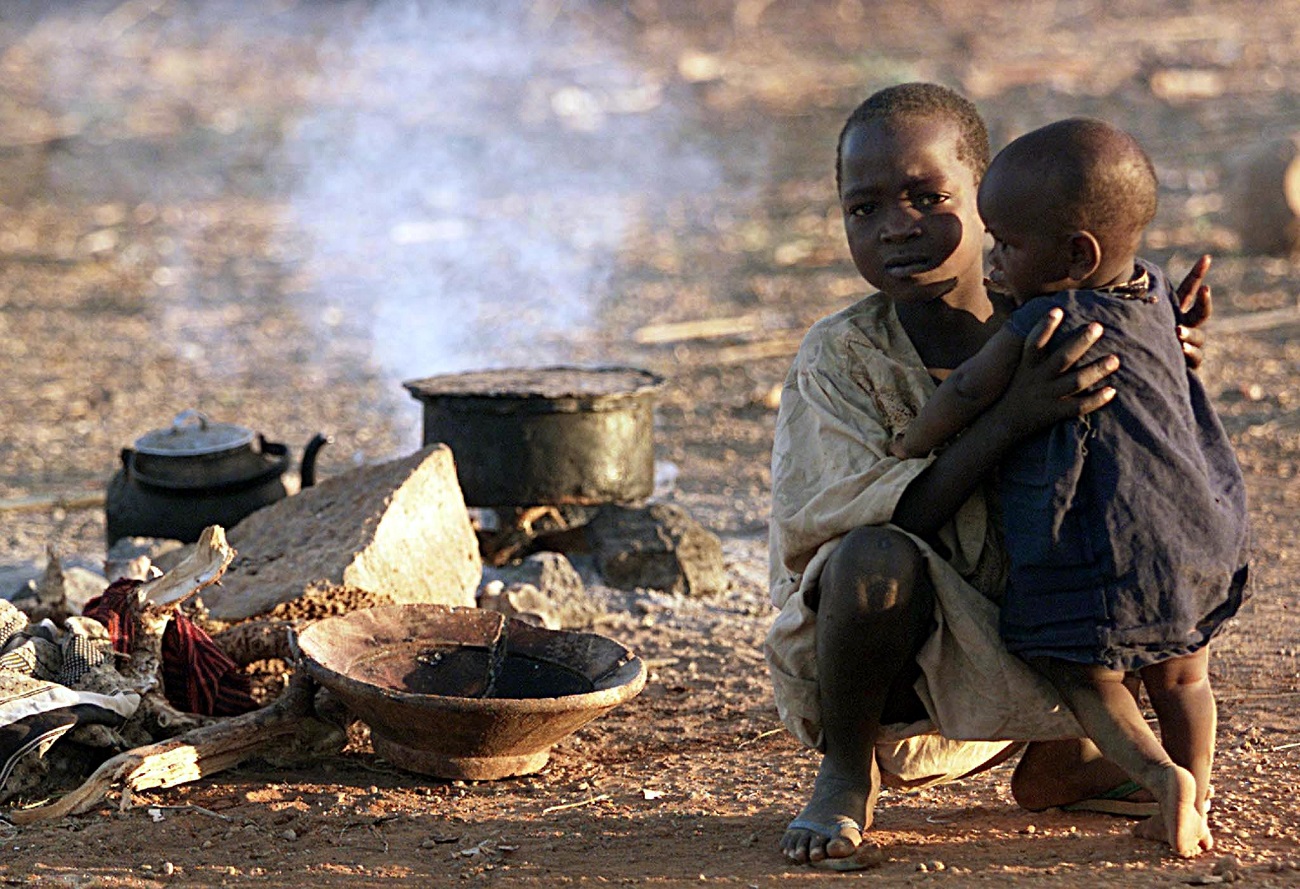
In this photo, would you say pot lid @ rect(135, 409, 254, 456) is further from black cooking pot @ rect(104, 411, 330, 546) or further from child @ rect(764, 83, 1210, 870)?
child @ rect(764, 83, 1210, 870)

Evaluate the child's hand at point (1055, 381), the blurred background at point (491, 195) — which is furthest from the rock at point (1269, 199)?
the child's hand at point (1055, 381)

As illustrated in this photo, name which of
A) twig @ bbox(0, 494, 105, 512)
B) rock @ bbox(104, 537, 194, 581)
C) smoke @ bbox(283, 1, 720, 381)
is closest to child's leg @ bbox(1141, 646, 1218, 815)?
rock @ bbox(104, 537, 194, 581)

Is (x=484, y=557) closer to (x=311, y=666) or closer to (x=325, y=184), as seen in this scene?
(x=311, y=666)

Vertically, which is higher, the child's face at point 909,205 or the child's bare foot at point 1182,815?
the child's face at point 909,205

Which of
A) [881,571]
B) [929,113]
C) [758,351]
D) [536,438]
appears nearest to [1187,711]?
[881,571]

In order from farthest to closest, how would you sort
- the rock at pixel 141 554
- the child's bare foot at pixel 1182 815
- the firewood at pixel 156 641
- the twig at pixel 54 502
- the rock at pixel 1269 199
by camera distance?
1. the rock at pixel 1269 199
2. the twig at pixel 54 502
3. the rock at pixel 141 554
4. the firewood at pixel 156 641
5. the child's bare foot at pixel 1182 815

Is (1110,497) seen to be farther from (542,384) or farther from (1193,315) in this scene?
(542,384)

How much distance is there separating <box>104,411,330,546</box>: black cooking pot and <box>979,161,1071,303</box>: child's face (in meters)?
3.31

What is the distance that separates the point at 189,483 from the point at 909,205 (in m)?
3.29

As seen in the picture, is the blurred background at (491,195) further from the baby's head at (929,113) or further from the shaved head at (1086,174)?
the shaved head at (1086,174)

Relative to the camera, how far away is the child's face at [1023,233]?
2637mm

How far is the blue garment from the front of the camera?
8.48 ft

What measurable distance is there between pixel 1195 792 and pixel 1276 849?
0.88 feet

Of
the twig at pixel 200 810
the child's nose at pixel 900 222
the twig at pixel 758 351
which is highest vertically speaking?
the child's nose at pixel 900 222
